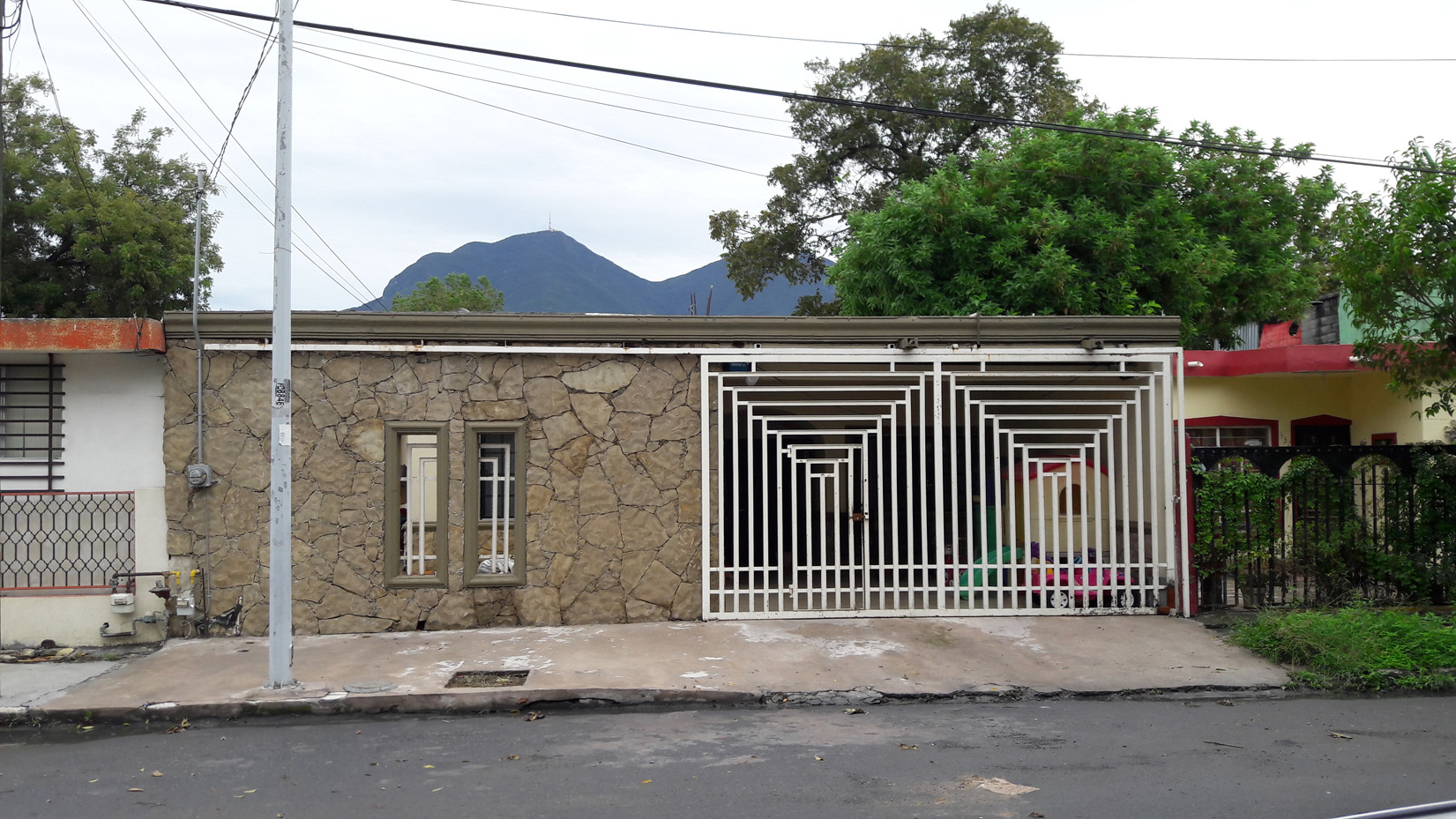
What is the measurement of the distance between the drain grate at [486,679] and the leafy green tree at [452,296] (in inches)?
1328

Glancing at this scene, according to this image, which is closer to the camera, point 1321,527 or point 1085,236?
point 1321,527

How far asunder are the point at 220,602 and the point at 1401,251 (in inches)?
453

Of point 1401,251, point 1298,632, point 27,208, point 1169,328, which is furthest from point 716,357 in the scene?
point 27,208

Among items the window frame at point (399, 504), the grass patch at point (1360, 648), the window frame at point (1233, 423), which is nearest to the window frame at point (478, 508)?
the window frame at point (399, 504)

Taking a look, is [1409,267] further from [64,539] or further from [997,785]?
[64,539]

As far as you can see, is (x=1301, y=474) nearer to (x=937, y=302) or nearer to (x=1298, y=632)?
(x=1298, y=632)

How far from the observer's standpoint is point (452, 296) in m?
41.6

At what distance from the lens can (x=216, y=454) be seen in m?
9.26

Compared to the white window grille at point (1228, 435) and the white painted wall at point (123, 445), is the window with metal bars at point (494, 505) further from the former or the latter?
the white window grille at point (1228, 435)

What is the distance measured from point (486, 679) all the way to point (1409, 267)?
9054 mm

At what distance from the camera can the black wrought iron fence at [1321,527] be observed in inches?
385

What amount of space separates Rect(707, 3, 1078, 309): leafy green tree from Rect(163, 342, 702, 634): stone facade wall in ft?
54.5

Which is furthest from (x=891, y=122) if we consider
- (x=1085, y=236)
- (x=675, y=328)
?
(x=675, y=328)

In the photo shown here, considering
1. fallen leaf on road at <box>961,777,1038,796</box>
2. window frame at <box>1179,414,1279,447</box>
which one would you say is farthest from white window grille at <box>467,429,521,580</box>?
window frame at <box>1179,414,1279,447</box>
